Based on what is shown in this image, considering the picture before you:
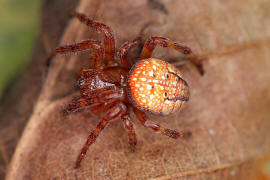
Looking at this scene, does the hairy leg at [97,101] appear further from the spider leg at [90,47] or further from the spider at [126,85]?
the spider leg at [90,47]

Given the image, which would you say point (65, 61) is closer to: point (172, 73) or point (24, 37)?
point (24, 37)

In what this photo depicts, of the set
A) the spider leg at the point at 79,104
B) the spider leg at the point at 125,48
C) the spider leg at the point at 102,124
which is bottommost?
A: the spider leg at the point at 102,124

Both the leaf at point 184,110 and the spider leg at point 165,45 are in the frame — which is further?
the spider leg at point 165,45

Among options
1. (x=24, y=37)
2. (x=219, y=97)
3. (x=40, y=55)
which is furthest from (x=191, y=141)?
(x=24, y=37)

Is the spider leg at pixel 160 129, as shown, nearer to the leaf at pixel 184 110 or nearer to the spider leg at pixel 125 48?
the leaf at pixel 184 110

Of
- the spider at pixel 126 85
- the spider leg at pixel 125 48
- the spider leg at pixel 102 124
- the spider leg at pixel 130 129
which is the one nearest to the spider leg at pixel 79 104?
the spider at pixel 126 85

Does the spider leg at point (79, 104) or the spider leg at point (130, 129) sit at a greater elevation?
the spider leg at point (79, 104)
